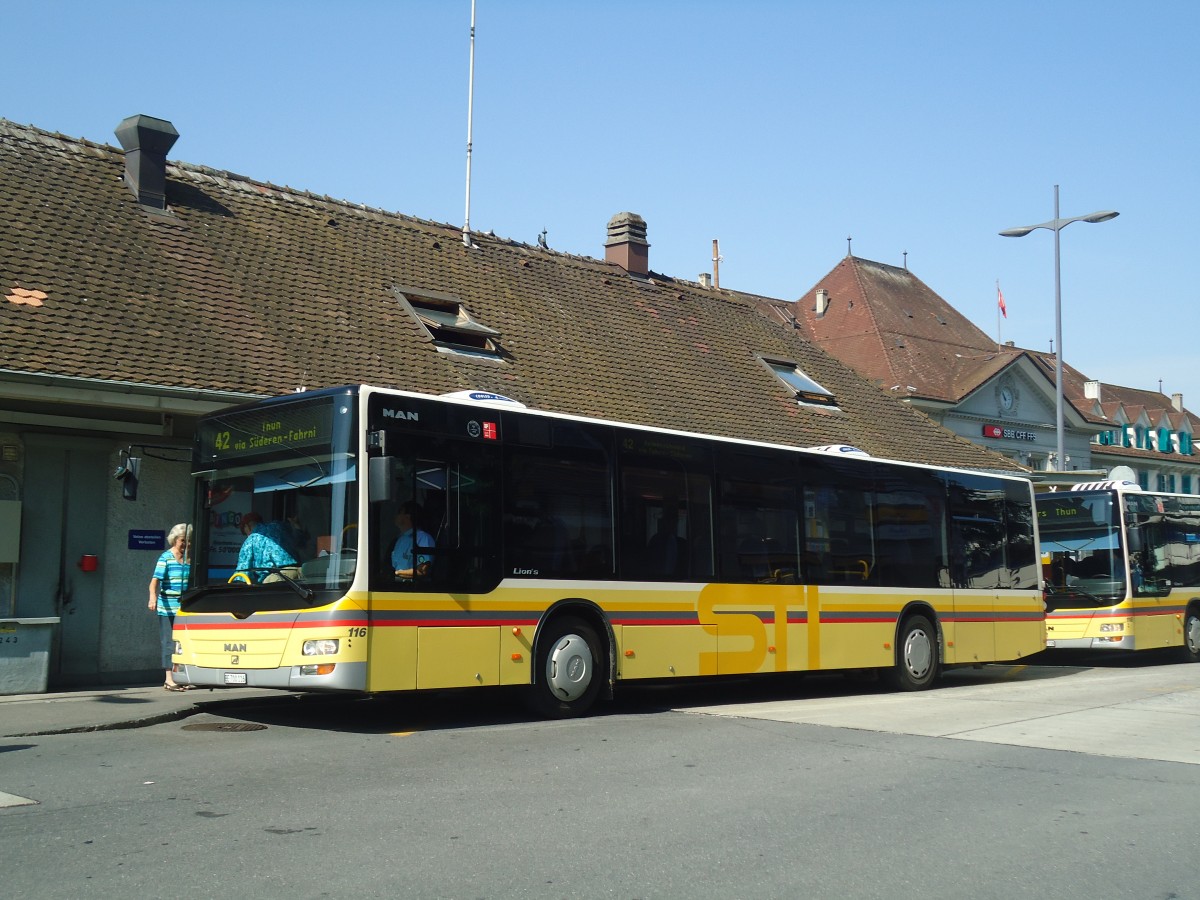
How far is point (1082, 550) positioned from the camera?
70.4 feet

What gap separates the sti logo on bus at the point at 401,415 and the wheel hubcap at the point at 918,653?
821cm

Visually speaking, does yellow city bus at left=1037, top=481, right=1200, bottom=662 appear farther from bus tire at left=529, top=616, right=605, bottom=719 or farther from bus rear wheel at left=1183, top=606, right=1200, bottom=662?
bus tire at left=529, top=616, right=605, bottom=719

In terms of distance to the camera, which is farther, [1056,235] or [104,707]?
[1056,235]

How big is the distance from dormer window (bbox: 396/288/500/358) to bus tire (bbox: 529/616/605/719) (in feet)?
29.5

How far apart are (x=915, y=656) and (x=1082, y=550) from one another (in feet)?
21.1

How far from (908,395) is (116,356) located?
34638 millimetres

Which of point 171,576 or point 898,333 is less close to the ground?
point 898,333

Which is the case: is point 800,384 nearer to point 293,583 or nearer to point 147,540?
point 147,540

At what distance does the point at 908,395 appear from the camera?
1784 inches

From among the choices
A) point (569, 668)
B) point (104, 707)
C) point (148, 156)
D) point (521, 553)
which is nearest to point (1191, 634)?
point (569, 668)

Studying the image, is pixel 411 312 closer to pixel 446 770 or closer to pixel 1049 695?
pixel 1049 695

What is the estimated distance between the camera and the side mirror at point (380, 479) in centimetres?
1023

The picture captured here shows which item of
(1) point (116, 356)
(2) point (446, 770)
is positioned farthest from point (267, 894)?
(1) point (116, 356)

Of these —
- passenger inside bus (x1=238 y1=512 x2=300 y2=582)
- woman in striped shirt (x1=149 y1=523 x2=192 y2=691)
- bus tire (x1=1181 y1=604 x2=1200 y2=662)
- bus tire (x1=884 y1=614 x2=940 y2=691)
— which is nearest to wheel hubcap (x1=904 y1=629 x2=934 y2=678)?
bus tire (x1=884 y1=614 x2=940 y2=691)
